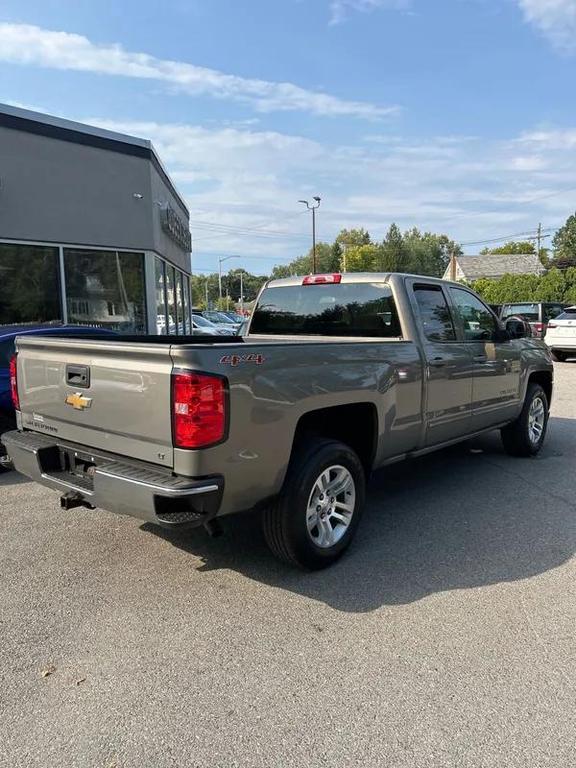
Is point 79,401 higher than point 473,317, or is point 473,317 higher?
point 473,317

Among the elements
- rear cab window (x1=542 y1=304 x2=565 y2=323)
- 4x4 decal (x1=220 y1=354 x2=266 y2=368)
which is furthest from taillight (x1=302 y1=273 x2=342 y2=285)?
rear cab window (x1=542 y1=304 x2=565 y2=323)

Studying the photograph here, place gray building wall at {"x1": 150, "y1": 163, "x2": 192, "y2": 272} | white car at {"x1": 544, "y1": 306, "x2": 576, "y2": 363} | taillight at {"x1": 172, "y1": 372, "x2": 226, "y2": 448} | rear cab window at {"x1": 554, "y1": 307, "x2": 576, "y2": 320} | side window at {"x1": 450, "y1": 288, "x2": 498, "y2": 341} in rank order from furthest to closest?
rear cab window at {"x1": 554, "y1": 307, "x2": 576, "y2": 320}
white car at {"x1": 544, "y1": 306, "x2": 576, "y2": 363}
gray building wall at {"x1": 150, "y1": 163, "x2": 192, "y2": 272}
side window at {"x1": 450, "y1": 288, "x2": 498, "y2": 341}
taillight at {"x1": 172, "y1": 372, "x2": 226, "y2": 448}

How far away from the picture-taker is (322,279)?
5.20 meters

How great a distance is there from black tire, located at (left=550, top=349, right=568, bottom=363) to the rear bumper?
16334 millimetres

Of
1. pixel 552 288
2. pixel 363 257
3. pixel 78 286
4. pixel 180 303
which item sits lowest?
pixel 180 303

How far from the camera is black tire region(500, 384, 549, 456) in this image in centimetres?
652

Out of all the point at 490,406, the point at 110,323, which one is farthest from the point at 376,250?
the point at 490,406

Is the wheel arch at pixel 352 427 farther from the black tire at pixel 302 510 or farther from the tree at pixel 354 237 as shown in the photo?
the tree at pixel 354 237

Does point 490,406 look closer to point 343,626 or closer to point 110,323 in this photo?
point 343,626

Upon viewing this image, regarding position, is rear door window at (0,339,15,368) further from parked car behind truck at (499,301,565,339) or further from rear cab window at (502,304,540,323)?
Result: rear cab window at (502,304,540,323)

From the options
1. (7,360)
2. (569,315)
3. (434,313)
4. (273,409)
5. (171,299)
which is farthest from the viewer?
(569,315)

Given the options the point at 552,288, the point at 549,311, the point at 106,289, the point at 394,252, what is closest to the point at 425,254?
the point at 394,252

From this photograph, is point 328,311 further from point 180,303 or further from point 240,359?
point 180,303

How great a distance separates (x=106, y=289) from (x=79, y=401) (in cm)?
935
